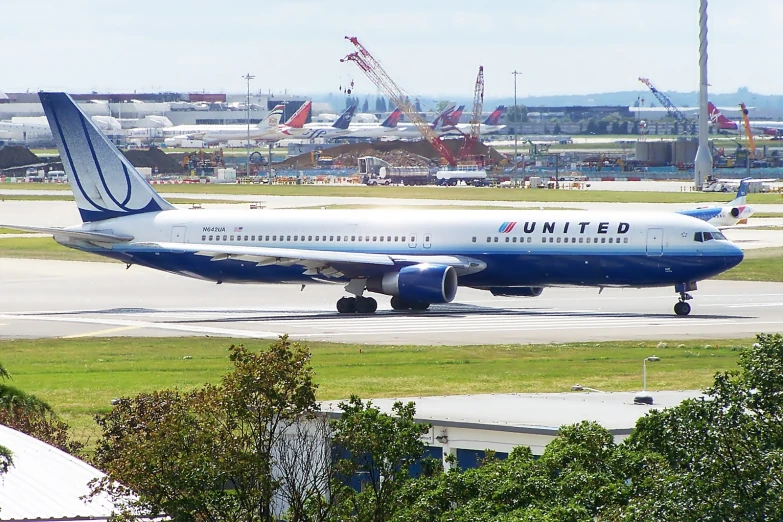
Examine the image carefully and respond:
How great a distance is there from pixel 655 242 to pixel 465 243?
7.64m

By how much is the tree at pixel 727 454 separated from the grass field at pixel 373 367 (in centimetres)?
1669

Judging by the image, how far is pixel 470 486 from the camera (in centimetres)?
1777

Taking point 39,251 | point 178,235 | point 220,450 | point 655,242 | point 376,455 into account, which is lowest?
point 39,251

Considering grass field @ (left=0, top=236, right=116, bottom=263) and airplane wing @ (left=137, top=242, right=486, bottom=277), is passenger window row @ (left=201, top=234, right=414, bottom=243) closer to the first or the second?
airplane wing @ (left=137, top=242, right=486, bottom=277)

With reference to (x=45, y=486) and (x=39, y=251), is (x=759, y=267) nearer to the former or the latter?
(x=39, y=251)

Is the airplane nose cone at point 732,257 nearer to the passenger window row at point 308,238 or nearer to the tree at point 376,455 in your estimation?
the passenger window row at point 308,238

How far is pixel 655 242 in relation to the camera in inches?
1997

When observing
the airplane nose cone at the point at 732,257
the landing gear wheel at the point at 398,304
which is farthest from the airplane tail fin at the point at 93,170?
the airplane nose cone at the point at 732,257

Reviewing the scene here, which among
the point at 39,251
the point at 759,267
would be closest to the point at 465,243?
the point at 759,267

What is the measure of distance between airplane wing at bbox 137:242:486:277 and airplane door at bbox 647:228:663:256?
6.64 m

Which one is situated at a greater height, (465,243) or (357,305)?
(465,243)

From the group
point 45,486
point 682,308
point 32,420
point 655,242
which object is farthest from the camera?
point 682,308

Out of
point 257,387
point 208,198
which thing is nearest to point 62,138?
point 257,387

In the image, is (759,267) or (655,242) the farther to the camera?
(759,267)
